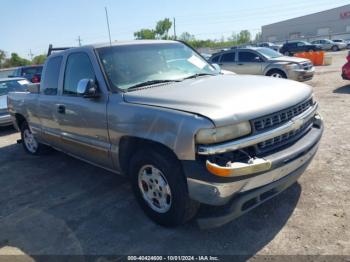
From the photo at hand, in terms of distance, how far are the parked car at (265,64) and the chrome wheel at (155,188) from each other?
32.5 ft

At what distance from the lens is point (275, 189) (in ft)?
10.0

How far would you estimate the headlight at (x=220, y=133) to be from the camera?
105 inches

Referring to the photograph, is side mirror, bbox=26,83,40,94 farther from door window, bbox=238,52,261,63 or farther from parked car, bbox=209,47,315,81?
door window, bbox=238,52,261,63

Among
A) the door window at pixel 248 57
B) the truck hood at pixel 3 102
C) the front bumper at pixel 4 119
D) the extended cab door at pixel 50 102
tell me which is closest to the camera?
the extended cab door at pixel 50 102

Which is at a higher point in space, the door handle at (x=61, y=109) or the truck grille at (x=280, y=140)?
the door handle at (x=61, y=109)

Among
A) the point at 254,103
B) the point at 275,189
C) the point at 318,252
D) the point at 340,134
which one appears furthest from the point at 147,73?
the point at 340,134

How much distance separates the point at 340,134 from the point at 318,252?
12.0 feet

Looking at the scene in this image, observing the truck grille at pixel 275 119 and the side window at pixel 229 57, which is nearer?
the truck grille at pixel 275 119

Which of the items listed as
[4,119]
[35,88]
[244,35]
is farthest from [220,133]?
[244,35]

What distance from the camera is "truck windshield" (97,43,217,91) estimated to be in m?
3.79

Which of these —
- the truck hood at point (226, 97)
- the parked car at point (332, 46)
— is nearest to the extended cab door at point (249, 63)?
the truck hood at point (226, 97)

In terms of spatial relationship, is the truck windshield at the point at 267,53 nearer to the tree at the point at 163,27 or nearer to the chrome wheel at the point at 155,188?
the chrome wheel at the point at 155,188

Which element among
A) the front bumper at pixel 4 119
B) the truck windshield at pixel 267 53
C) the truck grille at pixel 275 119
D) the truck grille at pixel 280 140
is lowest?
the front bumper at pixel 4 119

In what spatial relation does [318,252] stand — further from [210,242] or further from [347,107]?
[347,107]
